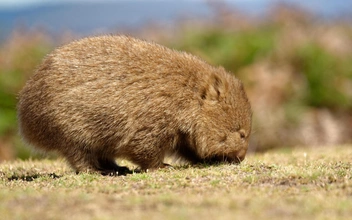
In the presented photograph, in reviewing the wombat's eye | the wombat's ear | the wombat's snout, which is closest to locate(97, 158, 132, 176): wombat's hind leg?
the wombat's snout

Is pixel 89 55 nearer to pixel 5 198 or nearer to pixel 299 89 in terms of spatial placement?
pixel 5 198

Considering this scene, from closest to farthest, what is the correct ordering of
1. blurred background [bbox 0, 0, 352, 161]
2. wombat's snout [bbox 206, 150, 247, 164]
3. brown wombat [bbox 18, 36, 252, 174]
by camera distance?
brown wombat [bbox 18, 36, 252, 174]
wombat's snout [bbox 206, 150, 247, 164]
blurred background [bbox 0, 0, 352, 161]

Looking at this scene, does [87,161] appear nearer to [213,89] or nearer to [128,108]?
[128,108]

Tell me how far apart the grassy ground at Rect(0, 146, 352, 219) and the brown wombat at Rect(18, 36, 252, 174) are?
0.42m

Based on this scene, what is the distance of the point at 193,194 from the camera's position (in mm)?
6223

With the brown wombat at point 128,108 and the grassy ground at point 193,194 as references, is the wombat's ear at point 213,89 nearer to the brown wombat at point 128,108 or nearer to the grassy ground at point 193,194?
the brown wombat at point 128,108

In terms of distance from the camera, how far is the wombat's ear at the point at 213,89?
8.45m

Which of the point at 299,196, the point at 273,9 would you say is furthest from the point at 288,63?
the point at 299,196

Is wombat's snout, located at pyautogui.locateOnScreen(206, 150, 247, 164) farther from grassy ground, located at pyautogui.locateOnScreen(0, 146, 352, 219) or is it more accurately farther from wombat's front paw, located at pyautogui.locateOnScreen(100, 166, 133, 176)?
wombat's front paw, located at pyautogui.locateOnScreen(100, 166, 133, 176)

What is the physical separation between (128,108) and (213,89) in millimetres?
1118

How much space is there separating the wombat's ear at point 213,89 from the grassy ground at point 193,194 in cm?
85

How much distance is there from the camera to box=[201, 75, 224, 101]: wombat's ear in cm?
845

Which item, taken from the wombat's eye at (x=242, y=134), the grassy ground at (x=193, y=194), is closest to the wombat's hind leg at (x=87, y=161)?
the grassy ground at (x=193, y=194)

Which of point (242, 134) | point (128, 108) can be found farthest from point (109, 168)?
point (242, 134)
